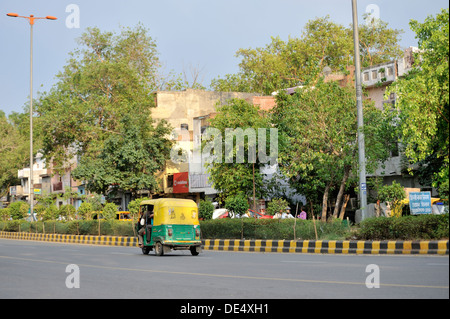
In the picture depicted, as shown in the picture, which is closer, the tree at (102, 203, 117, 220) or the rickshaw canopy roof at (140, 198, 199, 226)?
the rickshaw canopy roof at (140, 198, 199, 226)

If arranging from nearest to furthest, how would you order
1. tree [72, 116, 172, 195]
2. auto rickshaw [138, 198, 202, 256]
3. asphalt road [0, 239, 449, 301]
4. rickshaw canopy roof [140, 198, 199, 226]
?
asphalt road [0, 239, 449, 301] < auto rickshaw [138, 198, 202, 256] < rickshaw canopy roof [140, 198, 199, 226] < tree [72, 116, 172, 195]

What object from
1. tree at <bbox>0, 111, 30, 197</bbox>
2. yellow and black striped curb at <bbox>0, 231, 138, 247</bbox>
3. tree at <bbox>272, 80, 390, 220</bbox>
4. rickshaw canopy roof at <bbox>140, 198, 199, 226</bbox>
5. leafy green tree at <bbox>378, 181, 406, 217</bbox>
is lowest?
yellow and black striped curb at <bbox>0, 231, 138, 247</bbox>

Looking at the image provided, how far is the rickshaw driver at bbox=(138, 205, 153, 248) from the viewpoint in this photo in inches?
945

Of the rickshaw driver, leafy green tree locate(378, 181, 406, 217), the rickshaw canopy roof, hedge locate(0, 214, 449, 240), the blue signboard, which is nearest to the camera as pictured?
hedge locate(0, 214, 449, 240)

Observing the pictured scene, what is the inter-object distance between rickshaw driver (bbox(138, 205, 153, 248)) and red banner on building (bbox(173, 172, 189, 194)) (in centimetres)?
2626

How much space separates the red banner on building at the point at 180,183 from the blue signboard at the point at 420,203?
28.4 meters

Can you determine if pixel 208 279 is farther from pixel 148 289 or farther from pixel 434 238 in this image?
pixel 434 238

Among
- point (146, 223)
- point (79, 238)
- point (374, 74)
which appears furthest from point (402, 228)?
point (79, 238)

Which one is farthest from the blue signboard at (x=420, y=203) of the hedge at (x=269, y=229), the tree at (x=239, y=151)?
the tree at (x=239, y=151)

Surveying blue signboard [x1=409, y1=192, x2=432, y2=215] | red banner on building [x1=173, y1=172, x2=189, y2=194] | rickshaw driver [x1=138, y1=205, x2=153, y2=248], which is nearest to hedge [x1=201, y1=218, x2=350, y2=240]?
blue signboard [x1=409, y1=192, x2=432, y2=215]

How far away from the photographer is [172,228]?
22.8m

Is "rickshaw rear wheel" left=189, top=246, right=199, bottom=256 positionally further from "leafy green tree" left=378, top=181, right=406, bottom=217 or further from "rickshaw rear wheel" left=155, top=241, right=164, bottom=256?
"leafy green tree" left=378, top=181, right=406, bottom=217
